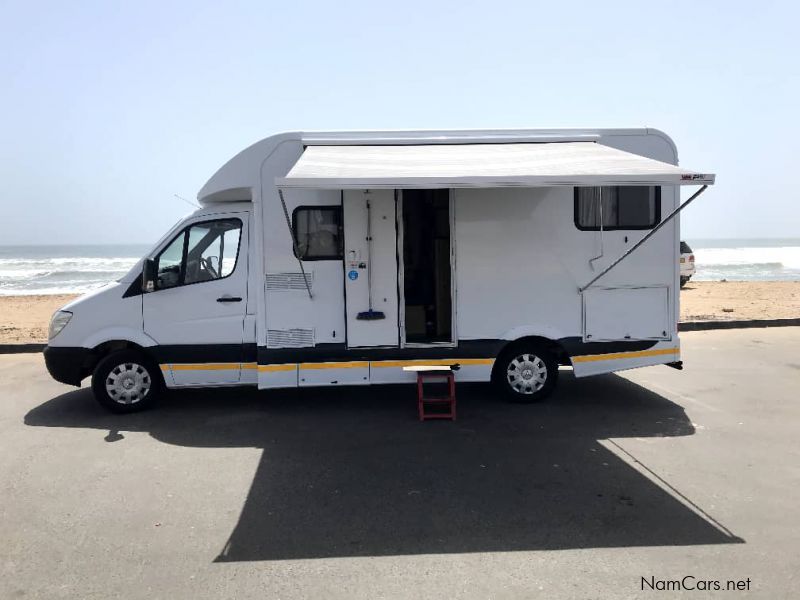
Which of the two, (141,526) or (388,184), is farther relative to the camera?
(388,184)

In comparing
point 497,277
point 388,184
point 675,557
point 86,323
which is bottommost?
point 675,557

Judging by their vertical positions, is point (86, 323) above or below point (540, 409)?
above

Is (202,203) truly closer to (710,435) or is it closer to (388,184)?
(388,184)

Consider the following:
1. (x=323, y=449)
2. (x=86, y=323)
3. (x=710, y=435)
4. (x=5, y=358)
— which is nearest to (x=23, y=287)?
(x=5, y=358)

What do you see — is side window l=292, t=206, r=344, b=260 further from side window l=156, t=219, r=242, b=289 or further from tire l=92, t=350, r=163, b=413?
tire l=92, t=350, r=163, b=413

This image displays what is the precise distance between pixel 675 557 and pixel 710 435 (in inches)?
106

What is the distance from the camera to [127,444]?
19.6 feet

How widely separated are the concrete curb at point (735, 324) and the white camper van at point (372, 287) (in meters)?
5.82

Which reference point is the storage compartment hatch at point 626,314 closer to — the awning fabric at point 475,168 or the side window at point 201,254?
the awning fabric at point 475,168

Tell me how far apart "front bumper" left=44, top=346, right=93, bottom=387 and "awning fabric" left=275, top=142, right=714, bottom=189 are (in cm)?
330

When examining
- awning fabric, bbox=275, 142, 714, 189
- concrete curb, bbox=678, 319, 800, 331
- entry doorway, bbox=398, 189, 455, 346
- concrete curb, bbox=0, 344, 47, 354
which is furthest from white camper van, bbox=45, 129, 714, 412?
concrete curb, bbox=678, 319, 800, 331

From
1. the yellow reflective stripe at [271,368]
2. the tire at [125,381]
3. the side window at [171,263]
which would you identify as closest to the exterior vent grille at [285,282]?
the yellow reflective stripe at [271,368]

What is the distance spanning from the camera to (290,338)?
6.70m

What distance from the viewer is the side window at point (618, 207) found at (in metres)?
6.94
